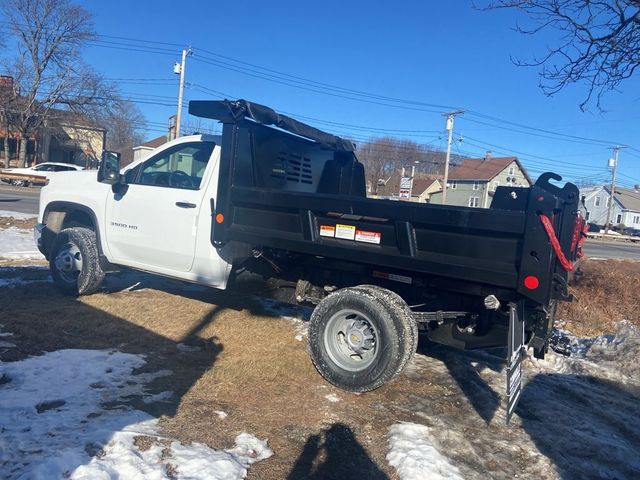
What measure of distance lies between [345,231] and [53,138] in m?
→ 52.5

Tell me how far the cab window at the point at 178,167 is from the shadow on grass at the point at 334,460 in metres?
3.15

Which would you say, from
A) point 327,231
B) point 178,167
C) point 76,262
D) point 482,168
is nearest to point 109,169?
point 178,167

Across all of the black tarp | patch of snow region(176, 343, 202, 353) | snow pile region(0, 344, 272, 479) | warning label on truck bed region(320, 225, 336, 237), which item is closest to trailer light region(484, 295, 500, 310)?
warning label on truck bed region(320, 225, 336, 237)

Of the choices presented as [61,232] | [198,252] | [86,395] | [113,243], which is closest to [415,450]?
[86,395]

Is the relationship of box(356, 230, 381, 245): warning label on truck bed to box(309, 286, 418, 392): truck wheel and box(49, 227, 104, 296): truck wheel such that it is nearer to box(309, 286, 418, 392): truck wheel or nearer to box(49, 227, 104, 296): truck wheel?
box(309, 286, 418, 392): truck wheel

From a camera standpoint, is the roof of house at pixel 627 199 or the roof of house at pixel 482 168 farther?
the roof of house at pixel 627 199

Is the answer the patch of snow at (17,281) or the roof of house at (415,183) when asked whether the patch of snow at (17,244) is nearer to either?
the patch of snow at (17,281)

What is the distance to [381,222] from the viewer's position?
443 centimetres

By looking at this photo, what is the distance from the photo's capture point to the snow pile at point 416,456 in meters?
3.38

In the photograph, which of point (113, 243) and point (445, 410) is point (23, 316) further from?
point (445, 410)

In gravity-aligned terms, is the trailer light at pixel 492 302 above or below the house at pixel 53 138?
below

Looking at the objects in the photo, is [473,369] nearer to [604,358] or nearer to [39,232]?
[604,358]

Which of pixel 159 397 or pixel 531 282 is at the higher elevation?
pixel 531 282

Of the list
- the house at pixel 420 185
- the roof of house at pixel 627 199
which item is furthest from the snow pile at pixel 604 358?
the roof of house at pixel 627 199
